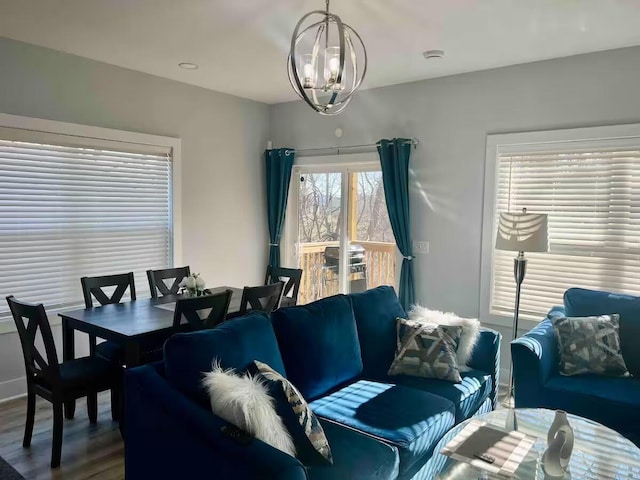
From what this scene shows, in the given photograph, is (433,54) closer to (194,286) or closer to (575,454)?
(194,286)

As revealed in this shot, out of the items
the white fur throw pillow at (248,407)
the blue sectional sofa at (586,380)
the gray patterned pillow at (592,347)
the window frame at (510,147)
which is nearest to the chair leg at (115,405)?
the white fur throw pillow at (248,407)

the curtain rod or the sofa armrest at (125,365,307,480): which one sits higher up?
the curtain rod

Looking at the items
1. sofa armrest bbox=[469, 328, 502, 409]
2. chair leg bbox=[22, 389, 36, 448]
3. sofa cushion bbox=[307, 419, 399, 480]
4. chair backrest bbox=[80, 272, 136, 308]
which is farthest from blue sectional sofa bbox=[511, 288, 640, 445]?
chair leg bbox=[22, 389, 36, 448]

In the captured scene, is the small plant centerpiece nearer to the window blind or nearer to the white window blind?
the white window blind

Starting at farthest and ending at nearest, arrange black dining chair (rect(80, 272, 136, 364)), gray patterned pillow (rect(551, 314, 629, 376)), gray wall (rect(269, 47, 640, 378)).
A: gray wall (rect(269, 47, 640, 378)) → black dining chair (rect(80, 272, 136, 364)) → gray patterned pillow (rect(551, 314, 629, 376))

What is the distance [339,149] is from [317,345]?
3.10m

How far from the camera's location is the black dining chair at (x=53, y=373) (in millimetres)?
2840

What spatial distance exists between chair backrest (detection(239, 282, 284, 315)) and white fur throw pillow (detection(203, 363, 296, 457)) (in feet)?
4.76

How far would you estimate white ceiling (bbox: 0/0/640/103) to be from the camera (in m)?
3.05

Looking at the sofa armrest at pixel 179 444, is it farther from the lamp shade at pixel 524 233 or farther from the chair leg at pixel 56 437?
the lamp shade at pixel 524 233

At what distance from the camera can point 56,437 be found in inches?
113

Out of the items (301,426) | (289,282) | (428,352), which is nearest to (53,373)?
(301,426)

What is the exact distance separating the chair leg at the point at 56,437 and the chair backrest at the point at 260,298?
1.26 metres

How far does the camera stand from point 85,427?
3373 mm
